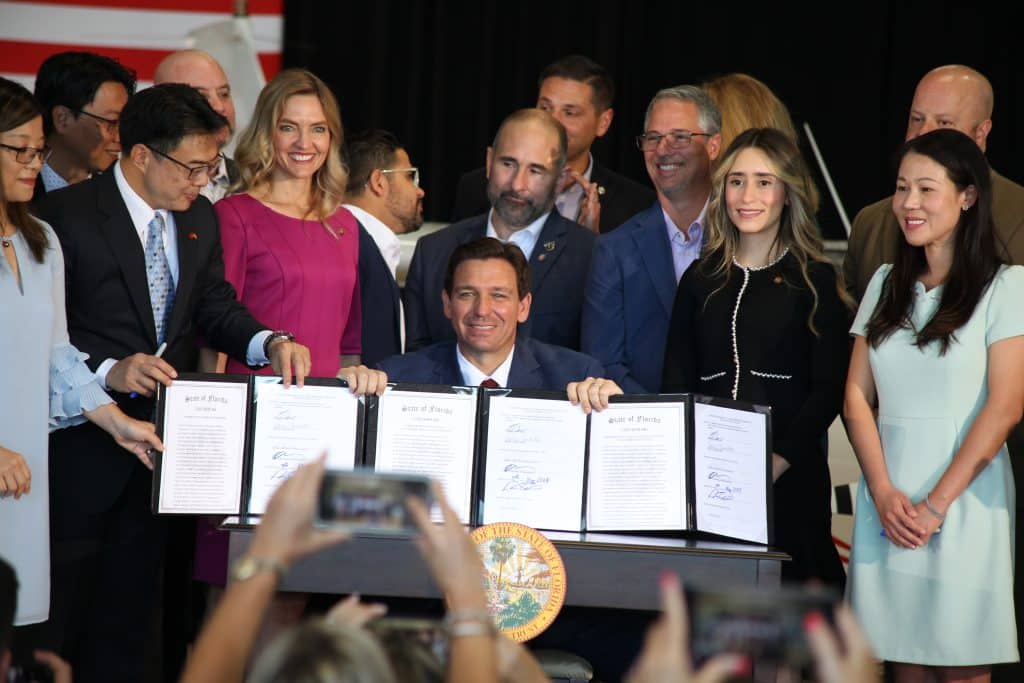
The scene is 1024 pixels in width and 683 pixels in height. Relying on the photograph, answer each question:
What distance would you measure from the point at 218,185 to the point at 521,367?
1500 millimetres

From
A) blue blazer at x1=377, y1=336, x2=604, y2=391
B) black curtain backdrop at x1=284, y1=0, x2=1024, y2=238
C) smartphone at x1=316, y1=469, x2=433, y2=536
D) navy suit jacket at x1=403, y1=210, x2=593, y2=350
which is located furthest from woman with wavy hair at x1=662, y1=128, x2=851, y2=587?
black curtain backdrop at x1=284, y1=0, x2=1024, y2=238

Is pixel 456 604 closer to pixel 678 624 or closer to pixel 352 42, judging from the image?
pixel 678 624

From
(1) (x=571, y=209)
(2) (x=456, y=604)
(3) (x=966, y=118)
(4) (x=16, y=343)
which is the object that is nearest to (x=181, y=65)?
(1) (x=571, y=209)

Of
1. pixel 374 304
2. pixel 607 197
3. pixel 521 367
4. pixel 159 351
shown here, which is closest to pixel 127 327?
pixel 159 351

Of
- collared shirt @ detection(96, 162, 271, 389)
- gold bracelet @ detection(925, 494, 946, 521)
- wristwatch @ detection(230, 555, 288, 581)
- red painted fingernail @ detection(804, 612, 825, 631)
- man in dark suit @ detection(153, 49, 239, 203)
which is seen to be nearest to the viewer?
red painted fingernail @ detection(804, 612, 825, 631)

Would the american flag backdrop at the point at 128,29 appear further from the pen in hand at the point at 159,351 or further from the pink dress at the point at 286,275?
the pen in hand at the point at 159,351

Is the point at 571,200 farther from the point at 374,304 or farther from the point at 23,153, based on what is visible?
the point at 23,153

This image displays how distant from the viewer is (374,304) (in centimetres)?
420

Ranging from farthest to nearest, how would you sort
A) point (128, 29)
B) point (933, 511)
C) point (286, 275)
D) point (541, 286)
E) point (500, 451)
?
point (128, 29) → point (541, 286) → point (286, 275) → point (933, 511) → point (500, 451)

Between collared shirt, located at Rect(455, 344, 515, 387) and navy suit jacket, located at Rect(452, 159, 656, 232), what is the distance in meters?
1.22

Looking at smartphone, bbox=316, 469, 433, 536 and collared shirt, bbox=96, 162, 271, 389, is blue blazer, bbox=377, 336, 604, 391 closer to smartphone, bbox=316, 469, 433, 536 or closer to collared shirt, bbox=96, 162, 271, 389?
collared shirt, bbox=96, 162, 271, 389

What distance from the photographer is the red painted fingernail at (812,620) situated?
1.41 metres

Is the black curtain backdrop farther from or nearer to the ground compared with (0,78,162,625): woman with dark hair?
farther from the ground

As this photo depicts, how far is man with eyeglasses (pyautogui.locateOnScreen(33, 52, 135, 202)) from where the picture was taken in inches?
169
